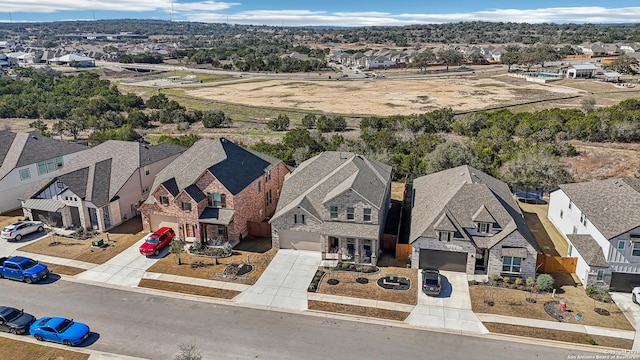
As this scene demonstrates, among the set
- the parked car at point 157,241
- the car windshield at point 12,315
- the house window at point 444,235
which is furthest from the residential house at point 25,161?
the house window at point 444,235

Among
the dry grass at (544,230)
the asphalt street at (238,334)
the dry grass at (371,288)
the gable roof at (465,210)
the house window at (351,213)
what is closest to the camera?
the asphalt street at (238,334)

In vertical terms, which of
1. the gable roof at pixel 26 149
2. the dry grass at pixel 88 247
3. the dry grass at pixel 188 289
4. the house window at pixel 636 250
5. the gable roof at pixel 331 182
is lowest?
the dry grass at pixel 188 289

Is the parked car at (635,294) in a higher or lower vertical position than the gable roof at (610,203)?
lower

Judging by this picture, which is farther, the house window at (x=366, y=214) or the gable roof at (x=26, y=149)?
the gable roof at (x=26, y=149)

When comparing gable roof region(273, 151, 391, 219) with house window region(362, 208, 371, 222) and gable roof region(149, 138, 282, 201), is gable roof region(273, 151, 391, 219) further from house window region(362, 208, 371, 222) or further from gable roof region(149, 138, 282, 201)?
gable roof region(149, 138, 282, 201)

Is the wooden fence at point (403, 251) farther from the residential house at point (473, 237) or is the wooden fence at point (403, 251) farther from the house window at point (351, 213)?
the house window at point (351, 213)

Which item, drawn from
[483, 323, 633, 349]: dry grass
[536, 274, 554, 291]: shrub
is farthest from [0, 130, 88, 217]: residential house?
[536, 274, 554, 291]: shrub

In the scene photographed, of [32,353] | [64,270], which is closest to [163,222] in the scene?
[64,270]
